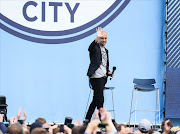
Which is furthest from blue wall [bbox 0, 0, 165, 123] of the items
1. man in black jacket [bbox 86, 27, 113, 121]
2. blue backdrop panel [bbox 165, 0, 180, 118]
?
man in black jacket [bbox 86, 27, 113, 121]

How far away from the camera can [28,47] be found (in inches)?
305

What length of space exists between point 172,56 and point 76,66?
1.83 m

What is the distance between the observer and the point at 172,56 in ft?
26.1

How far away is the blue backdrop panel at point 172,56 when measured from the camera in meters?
7.95

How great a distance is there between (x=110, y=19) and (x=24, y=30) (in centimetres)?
162

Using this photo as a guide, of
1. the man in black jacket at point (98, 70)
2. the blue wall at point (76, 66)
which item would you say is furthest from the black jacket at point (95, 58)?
the blue wall at point (76, 66)

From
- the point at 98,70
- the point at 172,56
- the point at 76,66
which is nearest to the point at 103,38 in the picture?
the point at 98,70

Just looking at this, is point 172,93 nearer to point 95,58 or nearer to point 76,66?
point 76,66

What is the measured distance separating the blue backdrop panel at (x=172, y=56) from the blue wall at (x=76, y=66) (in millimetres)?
146

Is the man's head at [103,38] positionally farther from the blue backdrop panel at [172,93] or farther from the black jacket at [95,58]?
the blue backdrop panel at [172,93]

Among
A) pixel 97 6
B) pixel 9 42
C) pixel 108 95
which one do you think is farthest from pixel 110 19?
pixel 9 42

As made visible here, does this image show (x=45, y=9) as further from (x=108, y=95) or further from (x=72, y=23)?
(x=108, y=95)

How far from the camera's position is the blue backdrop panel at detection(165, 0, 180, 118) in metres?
7.95

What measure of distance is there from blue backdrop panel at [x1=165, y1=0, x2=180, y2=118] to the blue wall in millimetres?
146
